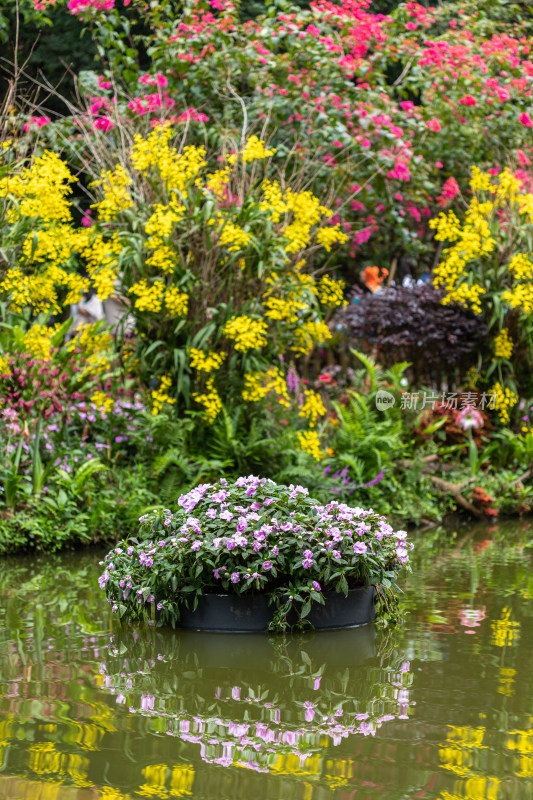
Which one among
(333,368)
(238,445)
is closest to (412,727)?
(238,445)

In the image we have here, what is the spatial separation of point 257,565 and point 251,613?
39 cm

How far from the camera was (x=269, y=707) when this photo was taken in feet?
13.3

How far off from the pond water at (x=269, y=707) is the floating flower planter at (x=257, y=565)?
0.14 m

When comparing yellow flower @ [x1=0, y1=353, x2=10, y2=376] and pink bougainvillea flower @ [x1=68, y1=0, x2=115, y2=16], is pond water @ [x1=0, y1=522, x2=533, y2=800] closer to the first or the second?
yellow flower @ [x1=0, y1=353, x2=10, y2=376]

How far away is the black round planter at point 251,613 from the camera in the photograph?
5.27m

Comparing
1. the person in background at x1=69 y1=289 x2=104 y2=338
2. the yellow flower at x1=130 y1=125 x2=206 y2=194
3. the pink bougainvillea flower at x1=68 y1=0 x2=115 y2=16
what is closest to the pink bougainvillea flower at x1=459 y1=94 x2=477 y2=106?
the pink bougainvillea flower at x1=68 y1=0 x2=115 y2=16

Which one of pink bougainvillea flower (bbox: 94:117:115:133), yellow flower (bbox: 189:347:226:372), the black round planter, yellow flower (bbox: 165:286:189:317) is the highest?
pink bougainvillea flower (bbox: 94:117:115:133)

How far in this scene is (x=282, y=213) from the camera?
9266mm

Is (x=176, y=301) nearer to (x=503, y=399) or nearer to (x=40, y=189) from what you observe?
(x=40, y=189)

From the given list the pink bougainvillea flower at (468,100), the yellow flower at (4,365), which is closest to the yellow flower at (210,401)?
the yellow flower at (4,365)

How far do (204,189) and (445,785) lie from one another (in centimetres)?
628

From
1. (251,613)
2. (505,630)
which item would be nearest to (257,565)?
(251,613)

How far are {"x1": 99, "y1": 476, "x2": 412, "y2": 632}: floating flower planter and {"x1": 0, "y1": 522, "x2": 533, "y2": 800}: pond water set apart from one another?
0.47ft

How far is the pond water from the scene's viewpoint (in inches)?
128
